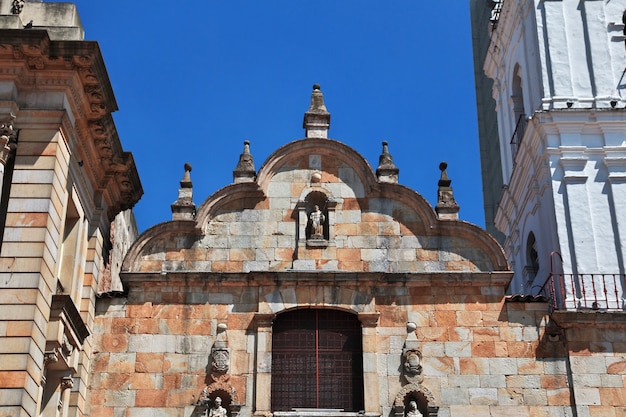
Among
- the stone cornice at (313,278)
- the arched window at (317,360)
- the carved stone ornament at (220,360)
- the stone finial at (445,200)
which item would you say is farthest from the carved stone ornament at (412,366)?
the carved stone ornament at (220,360)

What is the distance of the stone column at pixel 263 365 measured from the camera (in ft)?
65.4

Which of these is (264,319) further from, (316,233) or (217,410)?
(316,233)

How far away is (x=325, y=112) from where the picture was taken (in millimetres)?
22984

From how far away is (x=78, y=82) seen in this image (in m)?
18.8

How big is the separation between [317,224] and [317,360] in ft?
9.13

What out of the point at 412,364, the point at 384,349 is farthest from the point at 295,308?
the point at 412,364

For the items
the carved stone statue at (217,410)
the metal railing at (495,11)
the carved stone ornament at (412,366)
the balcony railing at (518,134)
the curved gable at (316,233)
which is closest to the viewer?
the carved stone statue at (217,410)

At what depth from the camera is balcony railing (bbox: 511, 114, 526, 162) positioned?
1074 inches

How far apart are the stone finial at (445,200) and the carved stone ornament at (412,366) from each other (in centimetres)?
297

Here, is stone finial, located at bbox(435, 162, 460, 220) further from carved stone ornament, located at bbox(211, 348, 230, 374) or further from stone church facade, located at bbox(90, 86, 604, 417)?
carved stone ornament, located at bbox(211, 348, 230, 374)

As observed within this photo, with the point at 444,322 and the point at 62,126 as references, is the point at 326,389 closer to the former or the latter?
the point at 444,322

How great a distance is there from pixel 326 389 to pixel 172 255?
13.4 ft

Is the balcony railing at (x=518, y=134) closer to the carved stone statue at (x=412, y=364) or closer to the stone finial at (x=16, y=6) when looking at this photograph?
the carved stone statue at (x=412, y=364)

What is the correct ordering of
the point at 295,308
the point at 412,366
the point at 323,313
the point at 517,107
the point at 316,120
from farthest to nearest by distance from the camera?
1. the point at 517,107
2. the point at 316,120
3. the point at 323,313
4. the point at 295,308
5. the point at 412,366
